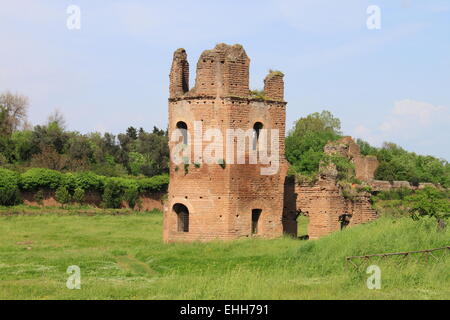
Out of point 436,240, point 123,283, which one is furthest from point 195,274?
point 436,240

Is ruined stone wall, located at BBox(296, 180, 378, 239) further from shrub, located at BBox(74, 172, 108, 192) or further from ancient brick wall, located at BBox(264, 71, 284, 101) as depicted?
shrub, located at BBox(74, 172, 108, 192)

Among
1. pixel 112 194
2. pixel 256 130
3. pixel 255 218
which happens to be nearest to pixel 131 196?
pixel 112 194

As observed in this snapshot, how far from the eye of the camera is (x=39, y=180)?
38.4 meters

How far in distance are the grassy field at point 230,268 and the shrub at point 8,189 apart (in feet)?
36.4

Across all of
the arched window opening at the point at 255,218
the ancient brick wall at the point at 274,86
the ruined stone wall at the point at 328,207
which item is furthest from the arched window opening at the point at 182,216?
the ancient brick wall at the point at 274,86

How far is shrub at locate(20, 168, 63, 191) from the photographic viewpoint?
3784cm

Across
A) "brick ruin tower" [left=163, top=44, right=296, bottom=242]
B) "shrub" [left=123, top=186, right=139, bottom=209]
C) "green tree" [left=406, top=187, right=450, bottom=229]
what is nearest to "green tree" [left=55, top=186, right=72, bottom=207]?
"shrub" [left=123, top=186, right=139, bottom=209]

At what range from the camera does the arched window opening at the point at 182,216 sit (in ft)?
76.4

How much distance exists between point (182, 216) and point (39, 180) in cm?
1764

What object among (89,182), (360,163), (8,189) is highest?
(360,163)

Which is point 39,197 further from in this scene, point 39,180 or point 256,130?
point 256,130

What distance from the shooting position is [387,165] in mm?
44125

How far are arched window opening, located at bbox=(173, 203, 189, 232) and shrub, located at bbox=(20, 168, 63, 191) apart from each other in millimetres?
17301
